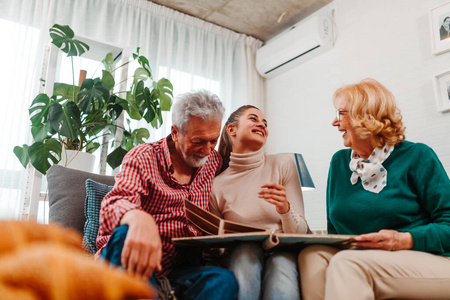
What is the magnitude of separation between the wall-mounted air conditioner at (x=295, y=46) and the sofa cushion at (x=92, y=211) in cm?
233

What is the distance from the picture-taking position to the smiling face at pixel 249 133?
1698 mm

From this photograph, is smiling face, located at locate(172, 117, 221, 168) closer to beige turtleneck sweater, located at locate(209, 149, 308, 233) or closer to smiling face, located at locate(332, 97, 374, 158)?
beige turtleneck sweater, located at locate(209, 149, 308, 233)

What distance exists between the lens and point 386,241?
3.74 ft

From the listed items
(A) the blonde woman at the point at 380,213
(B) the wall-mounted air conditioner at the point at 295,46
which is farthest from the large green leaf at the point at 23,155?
(B) the wall-mounted air conditioner at the point at 295,46

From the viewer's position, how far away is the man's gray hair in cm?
142

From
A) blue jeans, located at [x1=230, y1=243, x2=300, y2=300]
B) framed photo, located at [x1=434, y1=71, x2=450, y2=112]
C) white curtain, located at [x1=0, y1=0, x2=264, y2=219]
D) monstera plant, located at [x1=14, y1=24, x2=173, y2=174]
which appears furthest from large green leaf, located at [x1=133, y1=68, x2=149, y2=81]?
framed photo, located at [x1=434, y1=71, x2=450, y2=112]

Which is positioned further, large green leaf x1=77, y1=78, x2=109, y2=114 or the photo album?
large green leaf x1=77, y1=78, x2=109, y2=114

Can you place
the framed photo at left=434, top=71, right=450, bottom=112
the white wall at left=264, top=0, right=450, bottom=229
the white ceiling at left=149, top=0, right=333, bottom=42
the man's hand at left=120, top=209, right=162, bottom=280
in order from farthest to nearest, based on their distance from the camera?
the white ceiling at left=149, top=0, right=333, bottom=42 < the white wall at left=264, top=0, right=450, bottom=229 < the framed photo at left=434, top=71, right=450, bottom=112 < the man's hand at left=120, top=209, right=162, bottom=280

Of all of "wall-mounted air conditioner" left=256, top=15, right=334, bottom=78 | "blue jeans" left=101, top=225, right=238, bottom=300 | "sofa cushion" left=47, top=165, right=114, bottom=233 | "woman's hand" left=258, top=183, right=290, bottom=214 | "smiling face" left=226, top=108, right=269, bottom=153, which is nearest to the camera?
"blue jeans" left=101, top=225, right=238, bottom=300

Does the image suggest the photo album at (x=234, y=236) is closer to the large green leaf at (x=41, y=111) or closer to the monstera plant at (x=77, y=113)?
the monstera plant at (x=77, y=113)

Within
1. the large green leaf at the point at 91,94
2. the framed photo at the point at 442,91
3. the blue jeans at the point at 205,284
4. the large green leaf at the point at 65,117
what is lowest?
the blue jeans at the point at 205,284

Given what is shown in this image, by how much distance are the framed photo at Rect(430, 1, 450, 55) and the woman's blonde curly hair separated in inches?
47.4

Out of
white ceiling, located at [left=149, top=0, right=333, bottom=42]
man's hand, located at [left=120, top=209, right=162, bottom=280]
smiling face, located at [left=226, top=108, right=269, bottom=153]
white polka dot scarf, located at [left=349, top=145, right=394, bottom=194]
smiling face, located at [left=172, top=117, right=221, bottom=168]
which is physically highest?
white ceiling, located at [left=149, top=0, right=333, bottom=42]

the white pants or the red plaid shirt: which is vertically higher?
the red plaid shirt
